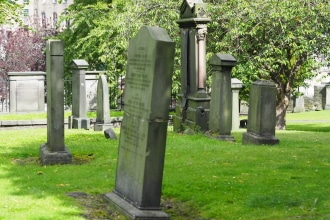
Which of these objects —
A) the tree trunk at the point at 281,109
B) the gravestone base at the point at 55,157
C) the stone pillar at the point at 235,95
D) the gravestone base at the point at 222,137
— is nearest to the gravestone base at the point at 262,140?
the gravestone base at the point at 222,137

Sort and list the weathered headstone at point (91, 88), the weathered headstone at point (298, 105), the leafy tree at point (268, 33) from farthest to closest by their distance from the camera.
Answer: the weathered headstone at point (298, 105), the weathered headstone at point (91, 88), the leafy tree at point (268, 33)

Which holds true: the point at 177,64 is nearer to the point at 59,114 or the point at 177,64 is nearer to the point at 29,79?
the point at 29,79

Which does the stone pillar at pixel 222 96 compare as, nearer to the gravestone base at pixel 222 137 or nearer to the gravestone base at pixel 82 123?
the gravestone base at pixel 222 137

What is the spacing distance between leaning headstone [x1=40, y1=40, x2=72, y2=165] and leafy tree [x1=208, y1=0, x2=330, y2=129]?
1105 cm

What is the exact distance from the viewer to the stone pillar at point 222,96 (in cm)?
1694

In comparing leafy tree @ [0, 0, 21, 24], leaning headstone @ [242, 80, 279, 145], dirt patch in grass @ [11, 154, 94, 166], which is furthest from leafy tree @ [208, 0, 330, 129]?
dirt patch in grass @ [11, 154, 94, 166]

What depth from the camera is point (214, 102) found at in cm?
1736

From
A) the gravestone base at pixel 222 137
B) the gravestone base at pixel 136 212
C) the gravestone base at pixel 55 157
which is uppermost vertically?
the gravestone base at pixel 222 137

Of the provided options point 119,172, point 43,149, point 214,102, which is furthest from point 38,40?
point 119,172

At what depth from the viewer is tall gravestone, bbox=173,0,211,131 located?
18500mm

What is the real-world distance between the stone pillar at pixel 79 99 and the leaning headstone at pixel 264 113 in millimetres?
7218

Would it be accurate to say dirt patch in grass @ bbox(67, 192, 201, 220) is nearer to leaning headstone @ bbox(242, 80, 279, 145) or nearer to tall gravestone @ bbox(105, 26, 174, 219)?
tall gravestone @ bbox(105, 26, 174, 219)

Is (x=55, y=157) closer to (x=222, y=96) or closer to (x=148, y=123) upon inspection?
(x=148, y=123)

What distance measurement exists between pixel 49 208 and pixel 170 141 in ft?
24.5
